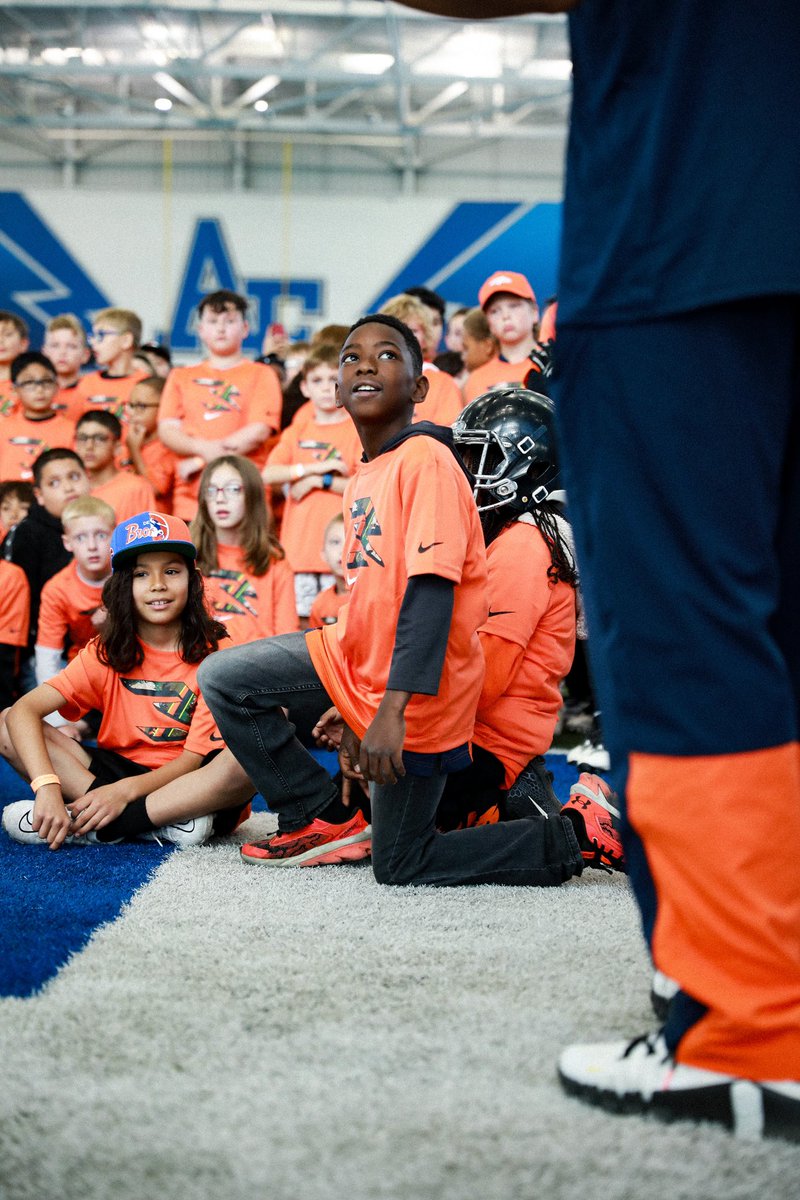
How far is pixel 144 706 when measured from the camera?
3.34 meters

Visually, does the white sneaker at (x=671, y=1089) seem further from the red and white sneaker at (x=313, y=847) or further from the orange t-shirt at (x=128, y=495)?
the orange t-shirt at (x=128, y=495)

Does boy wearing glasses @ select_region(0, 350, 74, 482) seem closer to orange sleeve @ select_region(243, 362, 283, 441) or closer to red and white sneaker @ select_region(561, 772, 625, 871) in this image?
orange sleeve @ select_region(243, 362, 283, 441)

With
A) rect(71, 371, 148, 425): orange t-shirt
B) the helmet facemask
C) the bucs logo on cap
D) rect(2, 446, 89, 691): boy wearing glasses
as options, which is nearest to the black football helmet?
the helmet facemask

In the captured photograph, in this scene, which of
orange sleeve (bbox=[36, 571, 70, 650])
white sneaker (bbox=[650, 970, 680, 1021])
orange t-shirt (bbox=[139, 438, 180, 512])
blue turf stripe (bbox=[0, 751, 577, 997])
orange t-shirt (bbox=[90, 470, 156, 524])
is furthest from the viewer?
orange t-shirt (bbox=[139, 438, 180, 512])

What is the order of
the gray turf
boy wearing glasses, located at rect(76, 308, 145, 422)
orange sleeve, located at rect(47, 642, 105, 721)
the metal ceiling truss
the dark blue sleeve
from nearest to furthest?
the gray turf < the dark blue sleeve < orange sleeve, located at rect(47, 642, 105, 721) < boy wearing glasses, located at rect(76, 308, 145, 422) < the metal ceiling truss

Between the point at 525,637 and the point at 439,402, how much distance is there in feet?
7.93

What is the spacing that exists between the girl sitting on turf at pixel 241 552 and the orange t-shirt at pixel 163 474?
1.34 meters

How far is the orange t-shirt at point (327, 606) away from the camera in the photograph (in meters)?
4.89

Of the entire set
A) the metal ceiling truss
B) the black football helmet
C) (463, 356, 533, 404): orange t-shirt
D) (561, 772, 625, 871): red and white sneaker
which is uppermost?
the metal ceiling truss

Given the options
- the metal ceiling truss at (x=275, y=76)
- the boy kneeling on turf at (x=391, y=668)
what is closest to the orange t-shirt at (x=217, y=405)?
the boy kneeling on turf at (x=391, y=668)

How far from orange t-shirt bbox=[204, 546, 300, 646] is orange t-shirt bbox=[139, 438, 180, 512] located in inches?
57.0

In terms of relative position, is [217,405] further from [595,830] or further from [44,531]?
[595,830]

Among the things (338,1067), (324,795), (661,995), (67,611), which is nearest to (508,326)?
(67,611)

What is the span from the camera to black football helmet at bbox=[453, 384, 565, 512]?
10.0 feet
